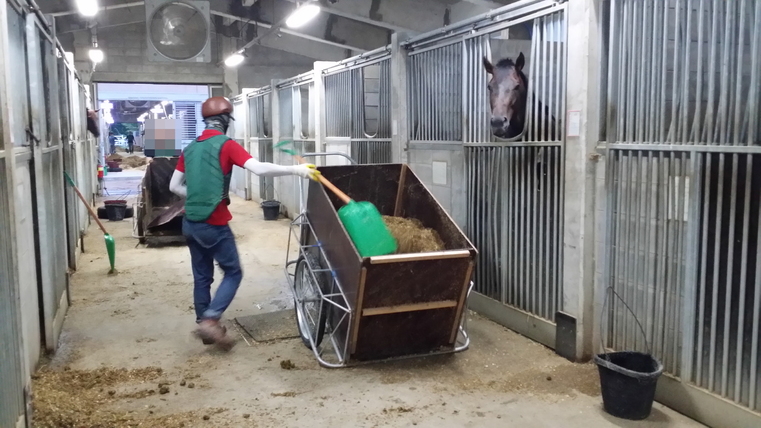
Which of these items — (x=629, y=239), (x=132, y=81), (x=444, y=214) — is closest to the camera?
(x=629, y=239)

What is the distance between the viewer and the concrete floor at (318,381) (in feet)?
9.72

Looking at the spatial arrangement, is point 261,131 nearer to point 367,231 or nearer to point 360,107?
point 360,107

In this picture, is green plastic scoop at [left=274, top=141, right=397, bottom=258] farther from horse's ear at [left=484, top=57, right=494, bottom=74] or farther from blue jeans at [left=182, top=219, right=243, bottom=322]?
horse's ear at [left=484, top=57, right=494, bottom=74]

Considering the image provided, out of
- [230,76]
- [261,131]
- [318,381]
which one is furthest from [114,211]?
[318,381]

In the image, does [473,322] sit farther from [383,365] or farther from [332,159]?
[332,159]

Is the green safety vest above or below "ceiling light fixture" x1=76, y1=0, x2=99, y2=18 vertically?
below

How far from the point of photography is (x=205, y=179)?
12.7ft

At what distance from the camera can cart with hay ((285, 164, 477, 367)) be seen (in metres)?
3.25

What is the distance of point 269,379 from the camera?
3.43 metres

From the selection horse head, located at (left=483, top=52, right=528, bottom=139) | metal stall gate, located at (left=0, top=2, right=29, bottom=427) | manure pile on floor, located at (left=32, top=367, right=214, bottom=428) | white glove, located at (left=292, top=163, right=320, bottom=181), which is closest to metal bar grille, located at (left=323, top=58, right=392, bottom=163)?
horse head, located at (left=483, top=52, right=528, bottom=139)

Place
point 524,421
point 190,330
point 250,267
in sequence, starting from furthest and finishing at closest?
point 250,267, point 190,330, point 524,421

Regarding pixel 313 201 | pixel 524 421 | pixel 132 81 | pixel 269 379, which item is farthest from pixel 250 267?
pixel 132 81

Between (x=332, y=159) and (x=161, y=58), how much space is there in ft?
7.79

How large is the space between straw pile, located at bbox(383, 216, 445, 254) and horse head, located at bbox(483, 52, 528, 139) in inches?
32.7
